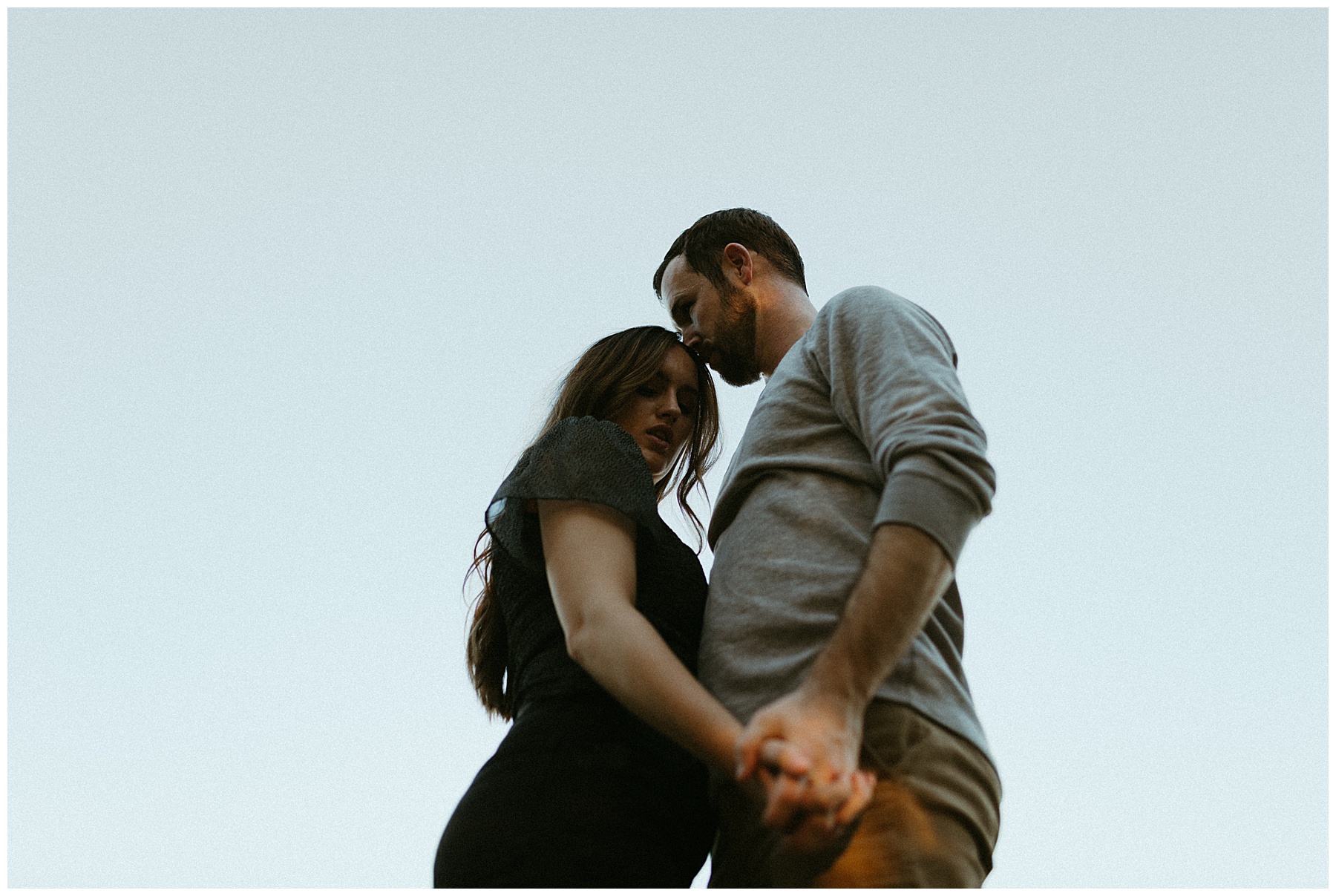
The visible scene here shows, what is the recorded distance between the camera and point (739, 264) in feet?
10.5

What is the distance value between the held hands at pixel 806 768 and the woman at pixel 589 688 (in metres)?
0.03

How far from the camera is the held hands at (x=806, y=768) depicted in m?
1.55

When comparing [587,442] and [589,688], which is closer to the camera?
[589,688]

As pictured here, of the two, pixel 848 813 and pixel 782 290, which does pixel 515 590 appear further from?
pixel 782 290

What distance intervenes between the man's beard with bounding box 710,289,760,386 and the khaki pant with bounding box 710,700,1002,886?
4.73 ft

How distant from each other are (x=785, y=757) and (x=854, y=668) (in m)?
0.21

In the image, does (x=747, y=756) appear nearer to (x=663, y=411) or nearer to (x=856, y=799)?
→ (x=856, y=799)

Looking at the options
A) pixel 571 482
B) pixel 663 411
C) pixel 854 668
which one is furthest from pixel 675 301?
pixel 854 668

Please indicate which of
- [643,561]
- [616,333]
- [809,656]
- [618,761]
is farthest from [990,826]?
[616,333]

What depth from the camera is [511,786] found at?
1968 millimetres

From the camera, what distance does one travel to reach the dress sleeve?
2180mm

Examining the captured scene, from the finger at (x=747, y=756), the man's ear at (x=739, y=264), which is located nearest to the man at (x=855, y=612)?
the finger at (x=747, y=756)

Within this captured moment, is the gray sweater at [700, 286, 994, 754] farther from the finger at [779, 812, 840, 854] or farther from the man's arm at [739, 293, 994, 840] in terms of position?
the finger at [779, 812, 840, 854]

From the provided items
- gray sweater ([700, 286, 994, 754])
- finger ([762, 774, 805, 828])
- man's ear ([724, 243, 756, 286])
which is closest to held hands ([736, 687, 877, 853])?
finger ([762, 774, 805, 828])
